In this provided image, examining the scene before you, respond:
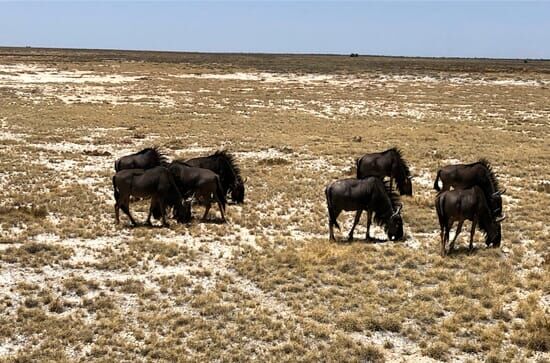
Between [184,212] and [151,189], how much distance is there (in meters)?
1.15

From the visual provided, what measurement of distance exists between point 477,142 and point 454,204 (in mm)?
19877

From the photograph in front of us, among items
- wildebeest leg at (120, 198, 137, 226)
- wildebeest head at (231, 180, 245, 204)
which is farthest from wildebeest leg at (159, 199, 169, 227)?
wildebeest head at (231, 180, 245, 204)

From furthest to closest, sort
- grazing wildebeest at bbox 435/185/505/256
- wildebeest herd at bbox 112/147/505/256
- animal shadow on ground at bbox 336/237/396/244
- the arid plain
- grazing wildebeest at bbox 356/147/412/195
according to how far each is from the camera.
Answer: grazing wildebeest at bbox 356/147/412/195, animal shadow on ground at bbox 336/237/396/244, wildebeest herd at bbox 112/147/505/256, grazing wildebeest at bbox 435/185/505/256, the arid plain

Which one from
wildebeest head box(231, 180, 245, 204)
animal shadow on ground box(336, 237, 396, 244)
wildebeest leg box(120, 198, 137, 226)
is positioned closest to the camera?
animal shadow on ground box(336, 237, 396, 244)

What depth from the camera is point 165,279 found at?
11344mm

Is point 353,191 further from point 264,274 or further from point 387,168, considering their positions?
point 387,168

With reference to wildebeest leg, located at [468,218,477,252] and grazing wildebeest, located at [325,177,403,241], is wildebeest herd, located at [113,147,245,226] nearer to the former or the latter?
grazing wildebeest, located at [325,177,403,241]

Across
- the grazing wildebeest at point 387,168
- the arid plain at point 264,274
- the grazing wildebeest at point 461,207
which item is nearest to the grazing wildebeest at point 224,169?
the arid plain at point 264,274

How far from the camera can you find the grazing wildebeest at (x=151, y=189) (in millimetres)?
14227

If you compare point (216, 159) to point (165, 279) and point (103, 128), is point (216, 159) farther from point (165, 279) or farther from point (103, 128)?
point (103, 128)

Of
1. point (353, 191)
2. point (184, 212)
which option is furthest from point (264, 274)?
point (184, 212)

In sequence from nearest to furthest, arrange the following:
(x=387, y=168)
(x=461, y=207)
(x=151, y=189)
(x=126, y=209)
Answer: (x=461, y=207) < (x=151, y=189) < (x=126, y=209) < (x=387, y=168)

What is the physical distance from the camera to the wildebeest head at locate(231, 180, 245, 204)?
17.2m

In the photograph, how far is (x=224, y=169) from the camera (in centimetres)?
1706
